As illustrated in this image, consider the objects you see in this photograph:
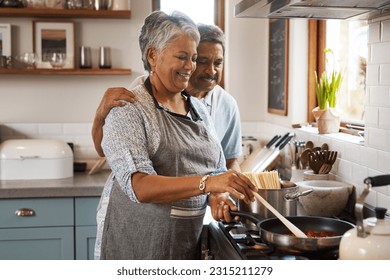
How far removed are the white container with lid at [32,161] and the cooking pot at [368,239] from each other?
6.71 feet

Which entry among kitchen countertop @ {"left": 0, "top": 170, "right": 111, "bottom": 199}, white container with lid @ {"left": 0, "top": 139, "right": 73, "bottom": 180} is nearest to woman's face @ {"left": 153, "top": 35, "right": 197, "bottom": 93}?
kitchen countertop @ {"left": 0, "top": 170, "right": 111, "bottom": 199}

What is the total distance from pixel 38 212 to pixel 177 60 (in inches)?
55.7

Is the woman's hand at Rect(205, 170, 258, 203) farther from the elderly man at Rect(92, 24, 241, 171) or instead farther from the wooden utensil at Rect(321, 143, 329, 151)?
the wooden utensil at Rect(321, 143, 329, 151)

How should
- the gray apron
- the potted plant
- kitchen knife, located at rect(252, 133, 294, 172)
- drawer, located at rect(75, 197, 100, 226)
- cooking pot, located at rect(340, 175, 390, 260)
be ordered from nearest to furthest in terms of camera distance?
cooking pot, located at rect(340, 175, 390, 260) → the gray apron → the potted plant → kitchen knife, located at rect(252, 133, 294, 172) → drawer, located at rect(75, 197, 100, 226)

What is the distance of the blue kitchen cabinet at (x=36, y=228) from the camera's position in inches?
105

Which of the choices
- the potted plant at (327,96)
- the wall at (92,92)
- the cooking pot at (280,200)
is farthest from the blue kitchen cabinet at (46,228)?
the cooking pot at (280,200)

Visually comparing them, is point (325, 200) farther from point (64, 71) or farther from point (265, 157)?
point (64, 71)

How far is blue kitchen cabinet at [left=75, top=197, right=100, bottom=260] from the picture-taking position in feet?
8.86

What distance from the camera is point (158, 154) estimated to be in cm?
155

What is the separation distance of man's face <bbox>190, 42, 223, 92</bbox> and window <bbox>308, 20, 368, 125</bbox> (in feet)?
2.45

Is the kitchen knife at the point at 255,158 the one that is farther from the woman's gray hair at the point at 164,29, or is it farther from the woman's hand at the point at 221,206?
the woman's gray hair at the point at 164,29

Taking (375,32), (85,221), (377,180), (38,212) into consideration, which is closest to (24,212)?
(38,212)
